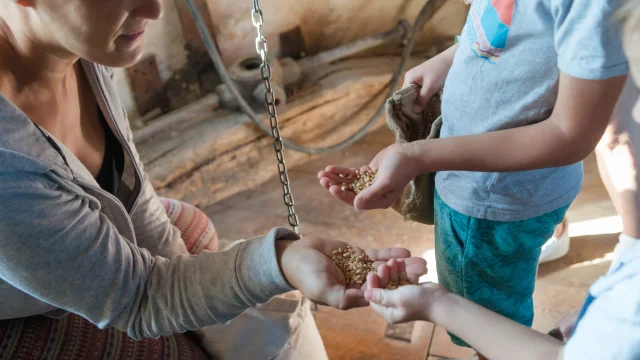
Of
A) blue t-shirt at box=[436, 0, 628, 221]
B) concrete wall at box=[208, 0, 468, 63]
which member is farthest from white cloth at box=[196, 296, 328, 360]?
concrete wall at box=[208, 0, 468, 63]

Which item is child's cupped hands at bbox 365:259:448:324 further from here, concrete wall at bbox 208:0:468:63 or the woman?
concrete wall at bbox 208:0:468:63

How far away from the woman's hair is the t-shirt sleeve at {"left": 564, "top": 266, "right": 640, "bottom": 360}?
10.4 inches

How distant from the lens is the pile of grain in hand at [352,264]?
0.97 metres

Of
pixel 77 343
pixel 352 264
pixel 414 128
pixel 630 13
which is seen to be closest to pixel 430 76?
pixel 414 128

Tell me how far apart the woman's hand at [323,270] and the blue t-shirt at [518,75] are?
169 millimetres

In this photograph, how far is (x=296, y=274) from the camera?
950 millimetres

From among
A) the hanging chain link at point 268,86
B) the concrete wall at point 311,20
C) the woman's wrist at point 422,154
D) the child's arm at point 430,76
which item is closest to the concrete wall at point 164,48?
the concrete wall at point 311,20

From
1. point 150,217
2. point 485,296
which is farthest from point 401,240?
point 150,217

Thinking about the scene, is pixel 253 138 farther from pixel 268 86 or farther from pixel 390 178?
pixel 390 178

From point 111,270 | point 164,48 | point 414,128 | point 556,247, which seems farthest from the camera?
point 164,48

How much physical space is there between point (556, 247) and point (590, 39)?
1.25 m

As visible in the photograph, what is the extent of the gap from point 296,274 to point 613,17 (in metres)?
0.60

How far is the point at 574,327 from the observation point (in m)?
0.72

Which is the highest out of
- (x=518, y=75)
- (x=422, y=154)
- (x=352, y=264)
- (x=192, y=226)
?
(x=518, y=75)
